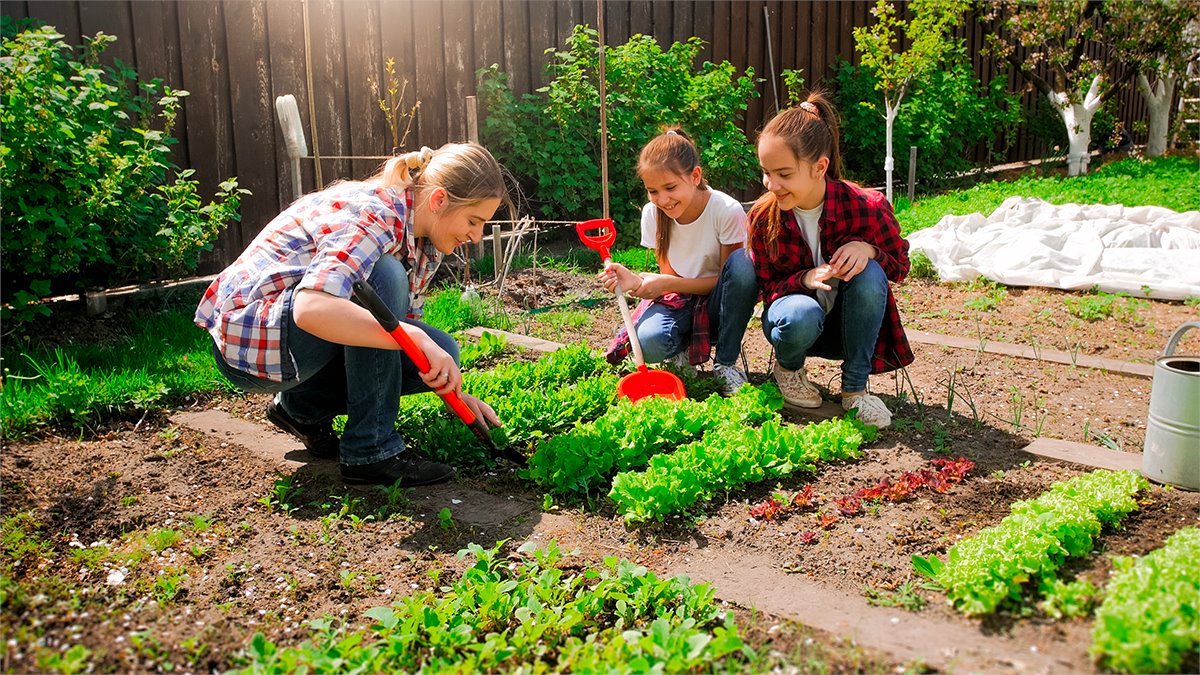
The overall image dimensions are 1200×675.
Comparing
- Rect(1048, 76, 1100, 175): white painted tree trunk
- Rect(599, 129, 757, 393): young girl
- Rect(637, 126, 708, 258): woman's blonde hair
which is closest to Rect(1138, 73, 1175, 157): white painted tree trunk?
Rect(1048, 76, 1100, 175): white painted tree trunk

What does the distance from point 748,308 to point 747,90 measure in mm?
5185

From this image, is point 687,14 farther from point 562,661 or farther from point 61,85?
point 562,661

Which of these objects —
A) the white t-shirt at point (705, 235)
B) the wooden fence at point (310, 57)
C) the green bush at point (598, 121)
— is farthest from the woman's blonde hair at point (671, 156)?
the green bush at point (598, 121)

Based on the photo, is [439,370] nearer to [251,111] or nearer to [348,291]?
[348,291]

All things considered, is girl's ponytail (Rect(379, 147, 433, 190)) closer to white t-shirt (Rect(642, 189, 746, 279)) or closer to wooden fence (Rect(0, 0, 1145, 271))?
white t-shirt (Rect(642, 189, 746, 279))

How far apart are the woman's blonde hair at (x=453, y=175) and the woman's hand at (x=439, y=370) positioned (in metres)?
0.50

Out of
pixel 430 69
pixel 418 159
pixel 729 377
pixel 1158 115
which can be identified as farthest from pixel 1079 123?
pixel 418 159

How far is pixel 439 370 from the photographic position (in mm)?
2793

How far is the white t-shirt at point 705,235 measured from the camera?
4.07 meters

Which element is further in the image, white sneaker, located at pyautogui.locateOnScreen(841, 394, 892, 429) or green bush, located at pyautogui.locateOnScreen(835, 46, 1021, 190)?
green bush, located at pyautogui.locateOnScreen(835, 46, 1021, 190)

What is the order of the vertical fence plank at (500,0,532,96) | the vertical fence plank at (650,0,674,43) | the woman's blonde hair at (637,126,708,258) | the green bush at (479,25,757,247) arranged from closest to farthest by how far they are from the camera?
1. the woman's blonde hair at (637,126,708,258)
2. the green bush at (479,25,757,247)
3. the vertical fence plank at (500,0,532,96)
4. the vertical fence plank at (650,0,674,43)

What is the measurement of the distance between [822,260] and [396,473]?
71.9 inches

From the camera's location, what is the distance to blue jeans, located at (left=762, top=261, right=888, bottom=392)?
11.7 ft

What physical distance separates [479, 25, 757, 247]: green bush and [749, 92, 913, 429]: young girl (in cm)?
377
